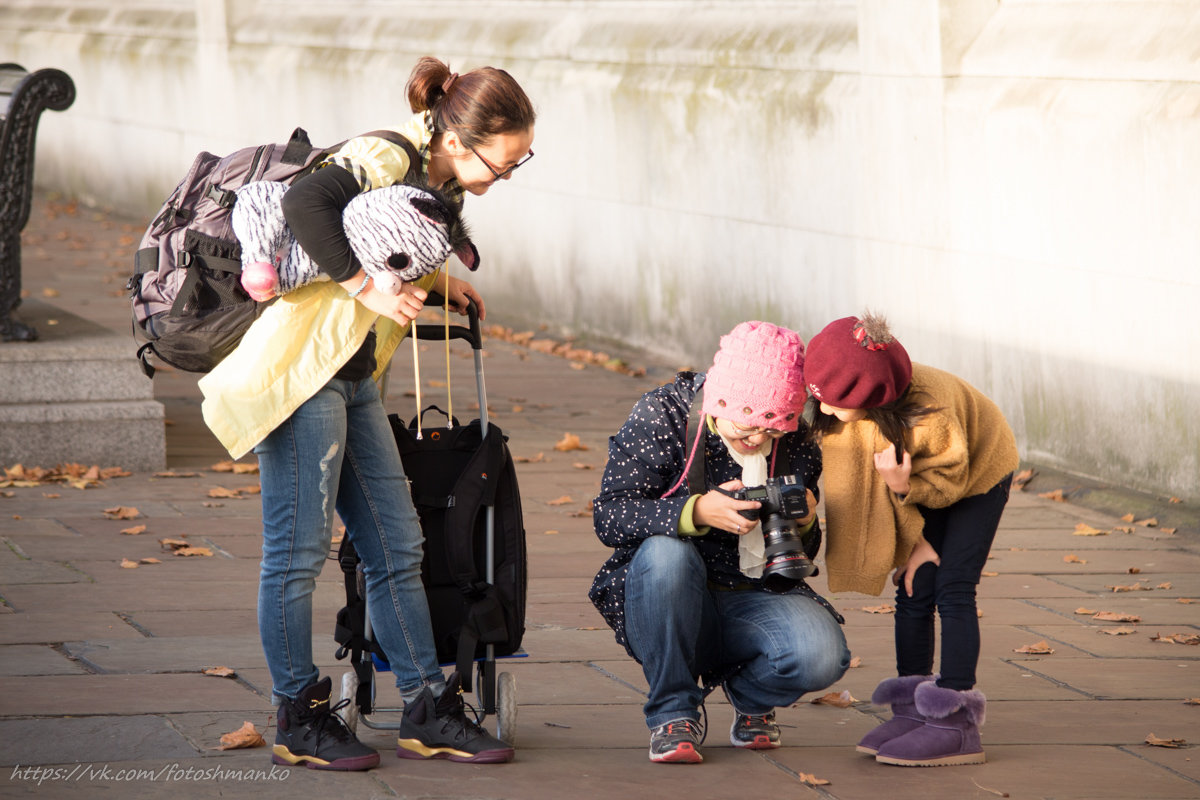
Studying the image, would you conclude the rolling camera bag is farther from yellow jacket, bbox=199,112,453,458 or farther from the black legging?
the black legging

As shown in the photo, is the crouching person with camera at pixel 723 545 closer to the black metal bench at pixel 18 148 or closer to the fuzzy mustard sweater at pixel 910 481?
the fuzzy mustard sweater at pixel 910 481

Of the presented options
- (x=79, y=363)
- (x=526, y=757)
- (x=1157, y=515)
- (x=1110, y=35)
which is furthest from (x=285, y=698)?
(x=1110, y=35)

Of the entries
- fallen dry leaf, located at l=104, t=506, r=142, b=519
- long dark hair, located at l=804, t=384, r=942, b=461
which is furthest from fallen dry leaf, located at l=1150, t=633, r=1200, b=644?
fallen dry leaf, located at l=104, t=506, r=142, b=519

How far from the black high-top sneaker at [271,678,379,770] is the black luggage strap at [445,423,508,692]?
1.06ft

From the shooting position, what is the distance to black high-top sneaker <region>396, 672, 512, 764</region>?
4105mm

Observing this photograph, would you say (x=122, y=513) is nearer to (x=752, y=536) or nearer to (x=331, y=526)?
(x=331, y=526)

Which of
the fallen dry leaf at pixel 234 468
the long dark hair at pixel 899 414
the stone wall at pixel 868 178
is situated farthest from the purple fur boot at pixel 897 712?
the fallen dry leaf at pixel 234 468

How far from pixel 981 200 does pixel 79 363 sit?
166 inches

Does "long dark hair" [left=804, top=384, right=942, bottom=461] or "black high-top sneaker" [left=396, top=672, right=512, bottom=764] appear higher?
"long dark hair" [left=804, top=384, right=942, bottom=461]

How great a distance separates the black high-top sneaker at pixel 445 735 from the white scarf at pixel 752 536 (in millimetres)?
729

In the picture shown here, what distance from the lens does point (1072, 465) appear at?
25.6 feet

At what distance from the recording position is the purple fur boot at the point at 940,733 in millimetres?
4207

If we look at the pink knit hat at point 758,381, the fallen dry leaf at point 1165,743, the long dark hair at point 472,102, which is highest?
the long dark hair at point 472,102

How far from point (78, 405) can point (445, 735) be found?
13.2ft
